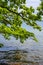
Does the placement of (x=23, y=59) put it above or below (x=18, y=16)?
below

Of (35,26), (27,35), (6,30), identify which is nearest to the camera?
(6,30)

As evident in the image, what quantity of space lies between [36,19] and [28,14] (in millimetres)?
915

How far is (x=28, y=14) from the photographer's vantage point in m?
20.8

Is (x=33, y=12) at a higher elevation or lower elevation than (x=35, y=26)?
higher

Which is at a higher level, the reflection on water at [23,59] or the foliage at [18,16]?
the foliage at [18,16]

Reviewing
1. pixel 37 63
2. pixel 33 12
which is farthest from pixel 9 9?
pixel 37 63

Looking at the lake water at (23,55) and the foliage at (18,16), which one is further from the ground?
the foliage at (18,16)

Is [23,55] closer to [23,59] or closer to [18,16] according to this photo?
[23,59]

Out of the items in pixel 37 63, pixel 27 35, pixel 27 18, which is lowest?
pixel 37 63

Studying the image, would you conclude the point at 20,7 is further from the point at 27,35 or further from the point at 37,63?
the point at 37,63

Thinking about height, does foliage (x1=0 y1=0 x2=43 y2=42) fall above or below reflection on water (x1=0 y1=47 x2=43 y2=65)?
above

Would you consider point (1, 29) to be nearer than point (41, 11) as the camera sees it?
Yes

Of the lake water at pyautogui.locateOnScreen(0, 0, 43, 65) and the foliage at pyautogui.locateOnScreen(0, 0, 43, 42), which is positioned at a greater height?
the foliage at pyautogui.locateOnScreen(0, 0, 43, 42)

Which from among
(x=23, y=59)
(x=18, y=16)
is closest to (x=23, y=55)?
(x=23, y=59)
